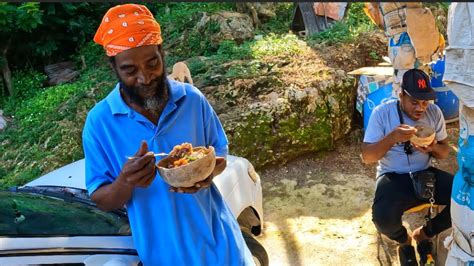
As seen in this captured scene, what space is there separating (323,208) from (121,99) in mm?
3235

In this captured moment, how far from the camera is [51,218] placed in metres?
2.28

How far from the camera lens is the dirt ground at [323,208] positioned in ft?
13.3

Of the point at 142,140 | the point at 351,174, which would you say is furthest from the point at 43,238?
the point at 351,174

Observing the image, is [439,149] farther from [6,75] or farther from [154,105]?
[6,75]

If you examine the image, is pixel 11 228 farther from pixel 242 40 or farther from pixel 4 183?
pixel 242 40

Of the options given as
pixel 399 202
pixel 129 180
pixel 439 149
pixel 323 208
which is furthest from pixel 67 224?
pixel 323 208

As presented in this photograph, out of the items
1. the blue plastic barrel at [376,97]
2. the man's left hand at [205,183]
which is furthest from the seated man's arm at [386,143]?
the blue plastic barrel at [376,97]

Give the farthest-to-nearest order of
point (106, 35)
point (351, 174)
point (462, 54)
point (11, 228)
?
point (351, 174) → point (462, 54) → point (11, 228) → point (106, 35)

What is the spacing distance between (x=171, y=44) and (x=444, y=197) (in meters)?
6.00

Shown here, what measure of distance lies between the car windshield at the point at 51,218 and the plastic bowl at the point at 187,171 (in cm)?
53

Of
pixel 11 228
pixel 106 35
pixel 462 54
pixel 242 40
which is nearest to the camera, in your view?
pixel 106 35

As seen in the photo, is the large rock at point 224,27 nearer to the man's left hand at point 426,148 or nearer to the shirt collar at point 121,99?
the man's left hand at point 426,148

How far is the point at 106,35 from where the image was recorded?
6.13 feet

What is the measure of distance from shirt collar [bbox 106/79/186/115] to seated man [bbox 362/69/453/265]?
1680mm
